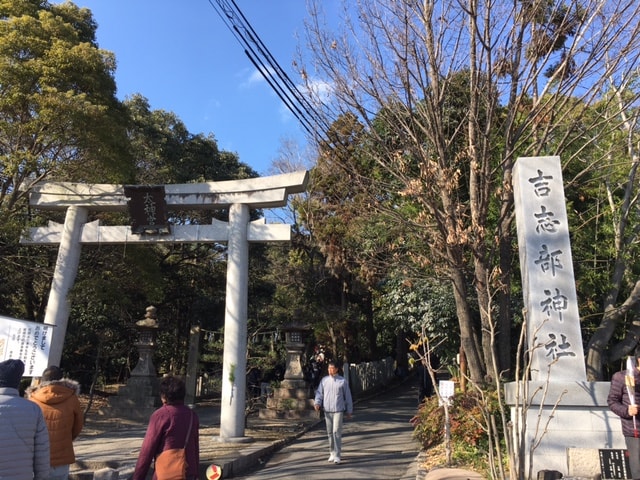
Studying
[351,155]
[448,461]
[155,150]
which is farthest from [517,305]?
[155,150]

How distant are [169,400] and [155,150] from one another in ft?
55.5

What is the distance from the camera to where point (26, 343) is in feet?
23.9

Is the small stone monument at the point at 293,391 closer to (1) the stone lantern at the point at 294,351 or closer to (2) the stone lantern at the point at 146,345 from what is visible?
(1) the stone lantern at the point at 294,351

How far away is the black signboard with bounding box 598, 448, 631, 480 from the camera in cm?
488

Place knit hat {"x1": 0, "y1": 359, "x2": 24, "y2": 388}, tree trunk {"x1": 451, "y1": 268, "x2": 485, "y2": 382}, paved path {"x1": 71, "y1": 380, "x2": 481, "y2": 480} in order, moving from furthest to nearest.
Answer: tree trunk {"x1": 451, "y1": 268, "x2": 485, "y2": 382} < paved path {"x1": 71, "y1": 380, "x2": 481, "y2": 480} < knit hat {"x1": 0, "y1": 359, "x2": 24, "y2": 388}

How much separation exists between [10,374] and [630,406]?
5.01 m

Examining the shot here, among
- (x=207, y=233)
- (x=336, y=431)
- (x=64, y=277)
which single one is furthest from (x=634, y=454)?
(x=64, y=277)

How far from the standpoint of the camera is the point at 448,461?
260 inches

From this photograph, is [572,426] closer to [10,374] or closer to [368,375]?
[10,374]

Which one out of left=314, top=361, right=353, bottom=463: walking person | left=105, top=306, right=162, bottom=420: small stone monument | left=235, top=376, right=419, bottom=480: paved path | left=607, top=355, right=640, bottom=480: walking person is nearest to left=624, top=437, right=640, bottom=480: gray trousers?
left=607, top=355, right=640, bottom=480: walking person

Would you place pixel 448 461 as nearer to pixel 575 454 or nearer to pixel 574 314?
pixel 575 454

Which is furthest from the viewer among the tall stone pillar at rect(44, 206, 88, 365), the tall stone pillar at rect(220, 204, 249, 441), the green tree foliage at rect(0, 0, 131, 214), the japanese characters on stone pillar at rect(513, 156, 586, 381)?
the tall stone pillar at rect(44, 206, 88, 365)

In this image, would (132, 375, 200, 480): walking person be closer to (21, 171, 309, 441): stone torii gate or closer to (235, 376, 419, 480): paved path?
(235, 376, 419, 480): paved path

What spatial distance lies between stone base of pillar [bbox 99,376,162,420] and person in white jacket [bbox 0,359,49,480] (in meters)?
11.2
